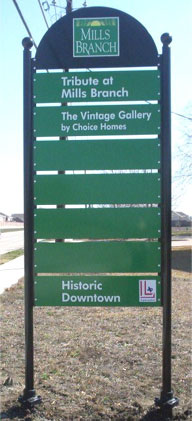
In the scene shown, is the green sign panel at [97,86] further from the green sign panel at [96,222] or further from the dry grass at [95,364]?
the dry grass at [95,364]

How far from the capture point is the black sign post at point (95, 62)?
3.99 metres

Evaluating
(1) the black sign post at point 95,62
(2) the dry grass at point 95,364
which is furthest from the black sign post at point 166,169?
(2) the dry grass at point 95,364

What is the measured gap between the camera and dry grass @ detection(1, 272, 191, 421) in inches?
147

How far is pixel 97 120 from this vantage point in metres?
4.14

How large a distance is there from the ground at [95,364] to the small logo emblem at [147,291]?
0.79 m

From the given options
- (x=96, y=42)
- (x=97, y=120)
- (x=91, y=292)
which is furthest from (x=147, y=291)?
(x=96, y=42)

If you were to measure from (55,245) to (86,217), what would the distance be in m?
0.36

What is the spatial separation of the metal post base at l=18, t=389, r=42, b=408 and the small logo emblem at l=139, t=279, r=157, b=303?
1124mm

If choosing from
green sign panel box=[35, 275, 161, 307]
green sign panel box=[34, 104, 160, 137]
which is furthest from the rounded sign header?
green sign panel box=[35, 275, 161, 307]

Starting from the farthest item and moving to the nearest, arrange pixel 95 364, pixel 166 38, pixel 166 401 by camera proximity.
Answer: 1. pixel 95 364
2. pixel 166 38
3. pixel 166 401

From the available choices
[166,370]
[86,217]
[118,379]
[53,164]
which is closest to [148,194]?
[86,217]

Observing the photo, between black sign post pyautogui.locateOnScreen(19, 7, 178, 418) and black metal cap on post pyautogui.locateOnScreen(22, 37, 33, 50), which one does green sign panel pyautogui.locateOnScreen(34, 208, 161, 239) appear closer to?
black sign post pyautogui.locateOnScreen(19, 7, 178, 418)

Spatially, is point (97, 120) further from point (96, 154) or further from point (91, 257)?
point (91, 257)

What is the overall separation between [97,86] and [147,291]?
69.9 inches
